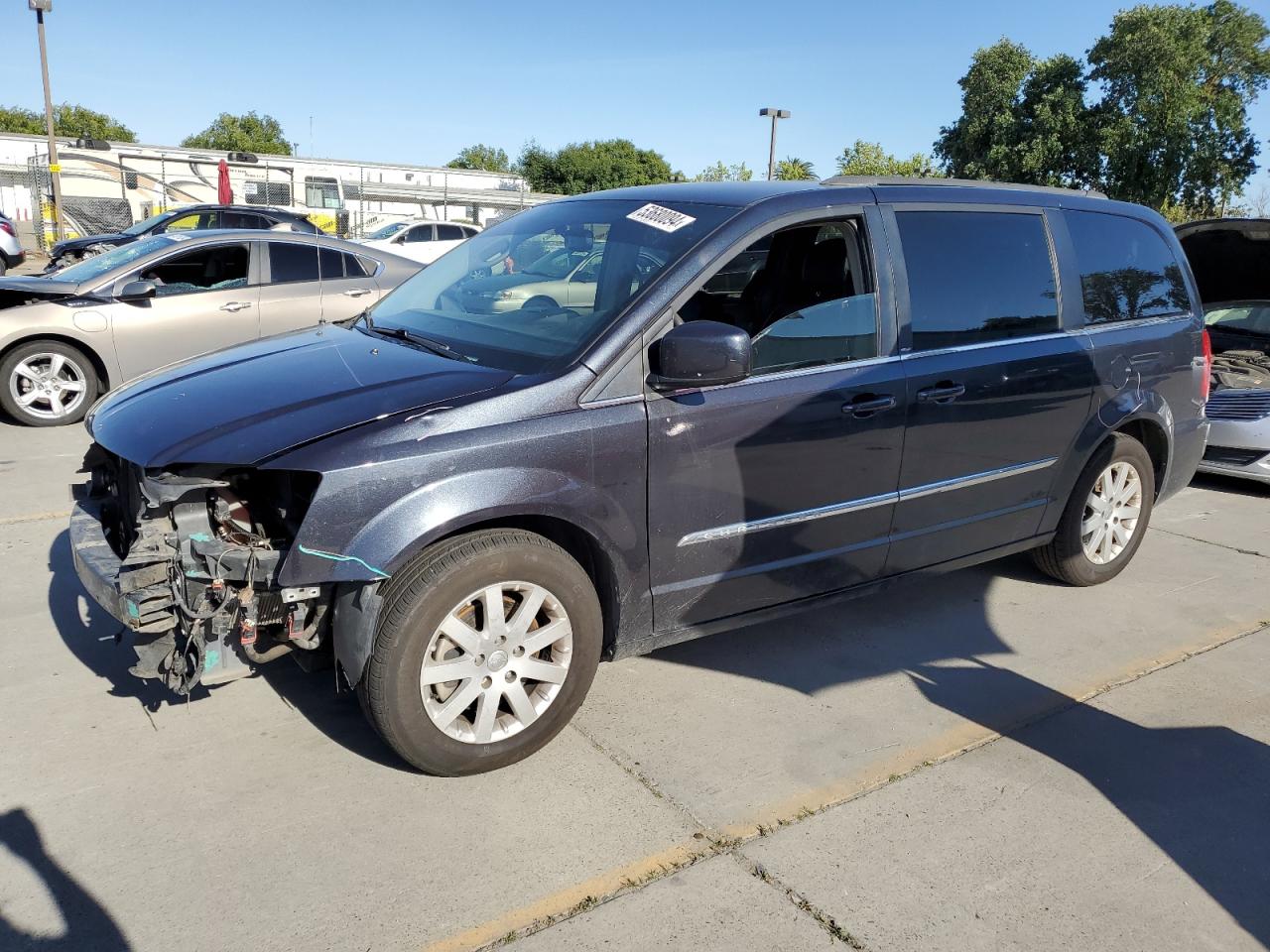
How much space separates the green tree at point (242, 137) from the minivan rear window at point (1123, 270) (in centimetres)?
7685

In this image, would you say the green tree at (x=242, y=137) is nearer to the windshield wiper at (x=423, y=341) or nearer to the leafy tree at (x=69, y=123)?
the leafy tree at (x=69, y=123)

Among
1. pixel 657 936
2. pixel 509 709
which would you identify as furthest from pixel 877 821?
pixel 509 709

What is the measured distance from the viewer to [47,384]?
25.2ft

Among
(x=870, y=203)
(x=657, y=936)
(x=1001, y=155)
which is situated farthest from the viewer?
(x=1001, y=155)

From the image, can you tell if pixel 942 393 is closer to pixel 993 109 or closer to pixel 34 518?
pixel 34 518

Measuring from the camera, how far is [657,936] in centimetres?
250

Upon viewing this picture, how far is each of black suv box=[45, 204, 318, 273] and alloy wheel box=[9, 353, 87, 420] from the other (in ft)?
29.7

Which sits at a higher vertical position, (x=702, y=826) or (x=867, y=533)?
(x=867, y=533)

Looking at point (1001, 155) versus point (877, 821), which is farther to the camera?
point (1001, 155)

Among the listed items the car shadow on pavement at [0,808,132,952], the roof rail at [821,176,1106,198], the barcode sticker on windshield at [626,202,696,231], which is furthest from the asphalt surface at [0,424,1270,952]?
the roof rail at [821,176,1106,198]

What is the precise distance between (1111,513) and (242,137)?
79.2 meters

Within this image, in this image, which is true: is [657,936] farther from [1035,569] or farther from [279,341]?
[1035,569]

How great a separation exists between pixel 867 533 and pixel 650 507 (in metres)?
1.08

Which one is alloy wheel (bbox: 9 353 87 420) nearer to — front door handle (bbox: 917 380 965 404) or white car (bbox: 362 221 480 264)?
front door handle (bbox: 917 380 965 404)
